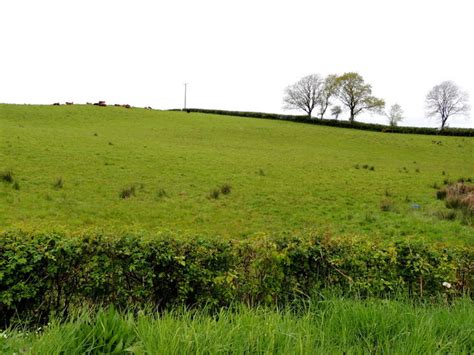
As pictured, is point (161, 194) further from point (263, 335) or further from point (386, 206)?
point (263, 335)

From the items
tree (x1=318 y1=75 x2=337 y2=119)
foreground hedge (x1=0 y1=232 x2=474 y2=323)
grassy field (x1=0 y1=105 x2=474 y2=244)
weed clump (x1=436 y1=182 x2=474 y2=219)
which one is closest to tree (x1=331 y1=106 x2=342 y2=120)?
tree (x1=318 y1=75 x2=337 y2=119)

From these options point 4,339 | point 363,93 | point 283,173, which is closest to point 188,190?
point 283,173

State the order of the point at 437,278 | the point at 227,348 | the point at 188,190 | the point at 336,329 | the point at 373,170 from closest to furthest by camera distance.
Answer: the point at 227,348
the point at 336,329
the point at 437,278
the point at 188,190
the point at 373,170

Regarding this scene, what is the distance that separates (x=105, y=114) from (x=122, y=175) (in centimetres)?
3402

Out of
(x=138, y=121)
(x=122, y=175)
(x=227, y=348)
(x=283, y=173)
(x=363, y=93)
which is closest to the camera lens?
(x=227, y=348)

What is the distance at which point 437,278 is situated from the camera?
4.55 m

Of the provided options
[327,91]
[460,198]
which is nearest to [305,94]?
[327,91]

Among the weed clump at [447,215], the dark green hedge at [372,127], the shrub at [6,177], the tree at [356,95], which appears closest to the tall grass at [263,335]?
the weed clump at [447,215]

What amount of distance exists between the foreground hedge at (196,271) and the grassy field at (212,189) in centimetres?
92

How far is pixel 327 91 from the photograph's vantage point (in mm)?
80562

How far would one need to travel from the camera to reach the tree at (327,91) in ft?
259

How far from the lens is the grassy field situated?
1136 cm

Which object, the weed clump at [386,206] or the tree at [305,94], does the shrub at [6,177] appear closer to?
the weed clump at [386,206]

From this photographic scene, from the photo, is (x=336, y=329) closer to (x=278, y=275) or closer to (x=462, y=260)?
(x=278, y=275)
